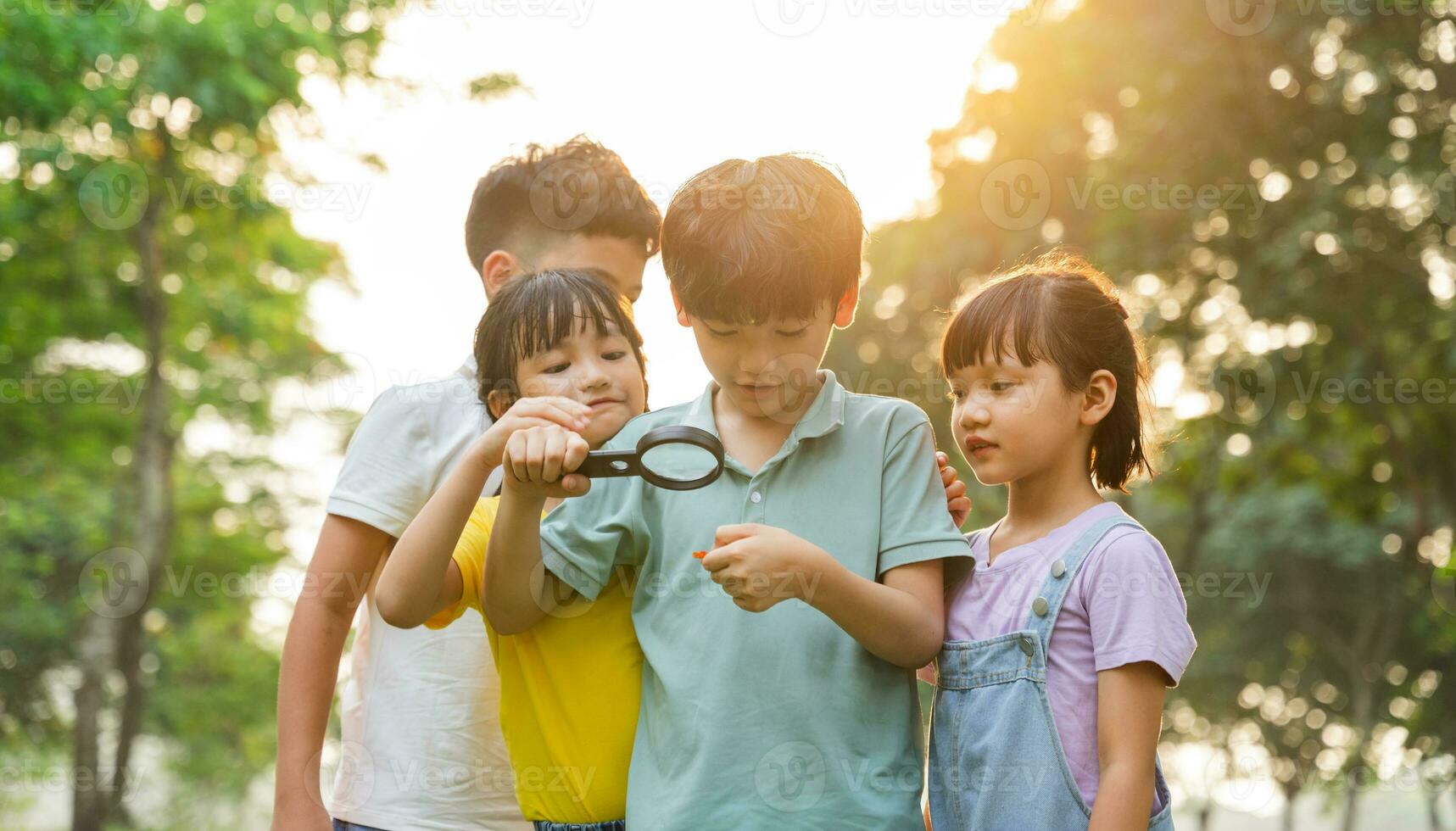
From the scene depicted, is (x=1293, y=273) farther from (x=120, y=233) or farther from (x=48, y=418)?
(x=48, y=418)

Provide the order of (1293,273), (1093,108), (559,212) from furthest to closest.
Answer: (1093,108) < (1293,273) < (559,212)

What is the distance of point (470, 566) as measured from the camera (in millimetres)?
2055

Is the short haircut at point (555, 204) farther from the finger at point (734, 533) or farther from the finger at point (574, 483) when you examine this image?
the finger at point (734, 533)

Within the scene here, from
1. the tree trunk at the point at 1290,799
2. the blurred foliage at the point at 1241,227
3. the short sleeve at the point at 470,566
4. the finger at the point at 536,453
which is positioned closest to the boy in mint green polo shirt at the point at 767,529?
the finger at the point at 536,453

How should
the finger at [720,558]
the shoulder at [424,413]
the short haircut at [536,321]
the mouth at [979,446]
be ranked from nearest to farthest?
the finger at [720,558]
the mouth at [979,446]
the short haircut at [536,321]
the shoulder at [424,413]

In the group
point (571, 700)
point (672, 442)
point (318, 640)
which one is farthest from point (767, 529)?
point (318, 640)

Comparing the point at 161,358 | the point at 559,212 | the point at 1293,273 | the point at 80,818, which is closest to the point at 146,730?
the point at 80,818

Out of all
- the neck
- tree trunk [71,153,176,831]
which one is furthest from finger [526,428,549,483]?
tree trunk [71,153,176,831]

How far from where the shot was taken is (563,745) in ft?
6.51

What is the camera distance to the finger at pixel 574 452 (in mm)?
1730

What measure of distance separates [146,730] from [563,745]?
2182 centimetres

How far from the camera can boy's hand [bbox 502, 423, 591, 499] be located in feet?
5.70

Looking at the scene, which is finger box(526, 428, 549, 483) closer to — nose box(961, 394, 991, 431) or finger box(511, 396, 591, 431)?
finger box(511, 396, 591, 431)

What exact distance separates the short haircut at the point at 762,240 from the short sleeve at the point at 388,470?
0.63 metres
